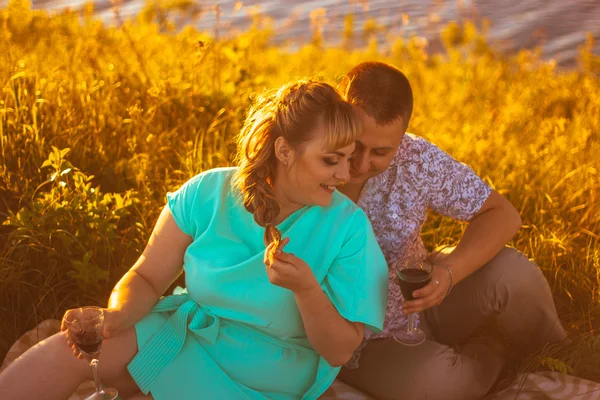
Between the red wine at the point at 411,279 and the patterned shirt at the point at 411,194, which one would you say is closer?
the red wine at the point at 411,279

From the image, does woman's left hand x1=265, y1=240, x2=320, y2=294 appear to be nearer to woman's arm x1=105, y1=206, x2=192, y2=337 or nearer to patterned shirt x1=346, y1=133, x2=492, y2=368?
woman's arm x1=105, y1=206, x2=192, y2=337

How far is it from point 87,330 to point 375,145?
51.8 inches

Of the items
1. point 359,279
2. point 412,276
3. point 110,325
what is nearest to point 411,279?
point 412,276

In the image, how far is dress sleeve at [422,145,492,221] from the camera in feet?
10.5

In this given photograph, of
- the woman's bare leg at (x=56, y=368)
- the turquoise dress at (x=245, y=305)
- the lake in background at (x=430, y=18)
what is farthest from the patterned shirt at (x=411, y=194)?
the lake in background at (x=430, y=18)

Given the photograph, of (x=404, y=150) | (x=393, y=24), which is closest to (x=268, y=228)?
(x=404, y=150)

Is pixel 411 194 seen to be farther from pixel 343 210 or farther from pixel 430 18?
pixel 430 18

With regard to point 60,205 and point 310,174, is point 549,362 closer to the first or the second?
point 310,174

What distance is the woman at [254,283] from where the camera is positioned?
2637mm

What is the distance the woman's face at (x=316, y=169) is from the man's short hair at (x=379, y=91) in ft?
0.89

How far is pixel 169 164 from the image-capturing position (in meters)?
4.13

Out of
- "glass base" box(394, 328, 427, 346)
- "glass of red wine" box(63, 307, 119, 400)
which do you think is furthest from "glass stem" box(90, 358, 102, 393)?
"glass base" box(394, 328, 427, 346)

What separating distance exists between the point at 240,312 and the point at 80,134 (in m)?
2.01

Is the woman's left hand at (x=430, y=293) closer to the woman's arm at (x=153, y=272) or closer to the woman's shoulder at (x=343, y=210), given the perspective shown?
the woman's shoulder at (x=343, y=210)
